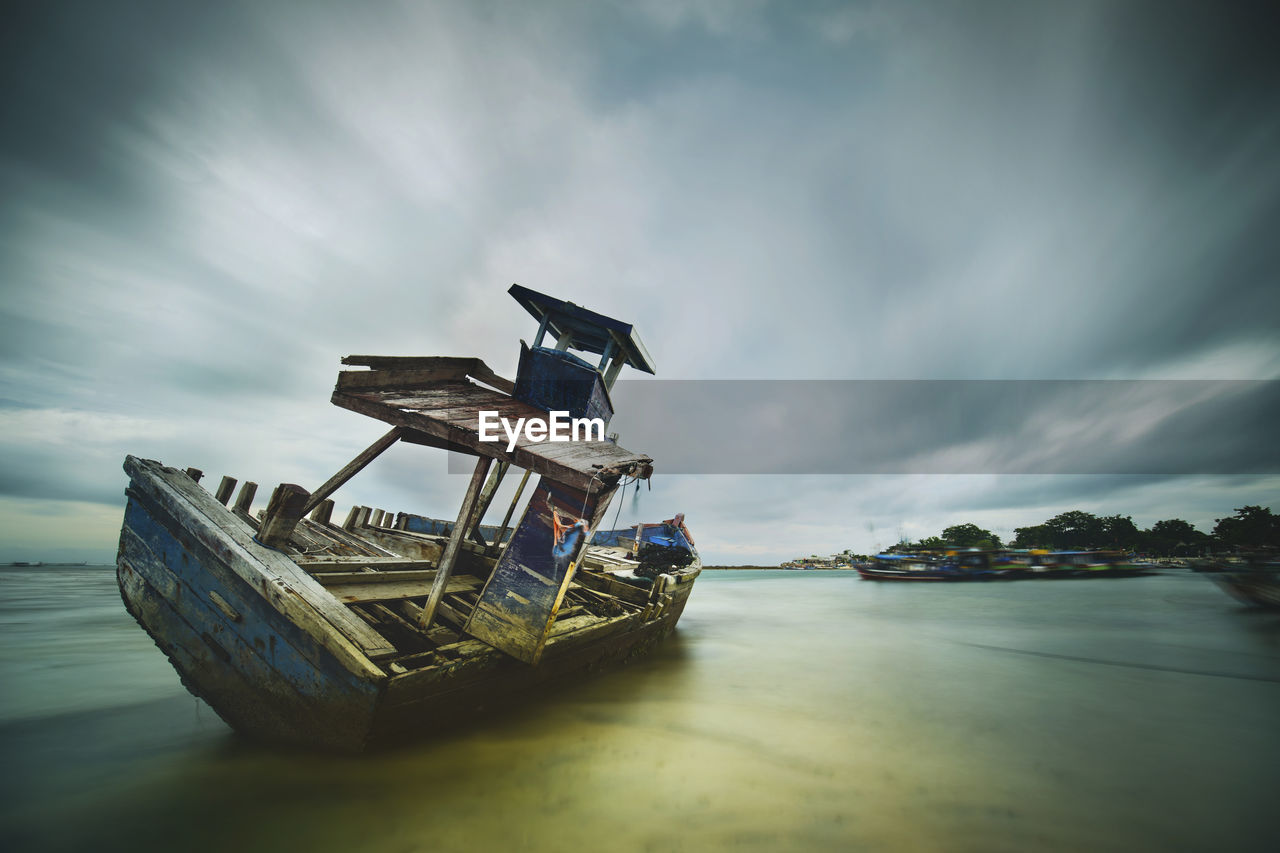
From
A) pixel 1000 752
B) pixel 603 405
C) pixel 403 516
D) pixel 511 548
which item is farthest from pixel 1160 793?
pixel 403 516

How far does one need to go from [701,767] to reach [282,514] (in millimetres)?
4923

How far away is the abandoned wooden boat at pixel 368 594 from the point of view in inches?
137

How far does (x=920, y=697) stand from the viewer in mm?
6871

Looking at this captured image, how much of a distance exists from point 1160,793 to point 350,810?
23.8ft

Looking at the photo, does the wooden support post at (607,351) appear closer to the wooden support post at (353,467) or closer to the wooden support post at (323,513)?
the wooden support post at (353,467)

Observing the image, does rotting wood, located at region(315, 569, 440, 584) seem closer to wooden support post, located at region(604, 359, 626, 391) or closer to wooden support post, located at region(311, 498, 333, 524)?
wooden support post, located at region(311, 498, 333, 524)

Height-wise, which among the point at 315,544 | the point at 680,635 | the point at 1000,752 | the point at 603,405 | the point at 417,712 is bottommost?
the point at 680,635

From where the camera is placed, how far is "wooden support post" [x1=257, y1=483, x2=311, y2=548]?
13.7ft

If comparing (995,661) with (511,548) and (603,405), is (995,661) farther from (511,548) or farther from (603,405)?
(511,548)

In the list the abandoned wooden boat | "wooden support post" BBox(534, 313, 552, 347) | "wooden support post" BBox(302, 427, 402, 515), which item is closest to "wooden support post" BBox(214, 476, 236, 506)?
the abandoned wooden boat

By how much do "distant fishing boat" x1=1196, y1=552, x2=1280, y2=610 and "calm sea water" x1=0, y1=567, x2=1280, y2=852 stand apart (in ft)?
34.3

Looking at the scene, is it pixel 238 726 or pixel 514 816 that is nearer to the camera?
pixel 514 816

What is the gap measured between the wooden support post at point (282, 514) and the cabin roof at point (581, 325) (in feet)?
19.3

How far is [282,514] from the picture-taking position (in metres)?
4.27
